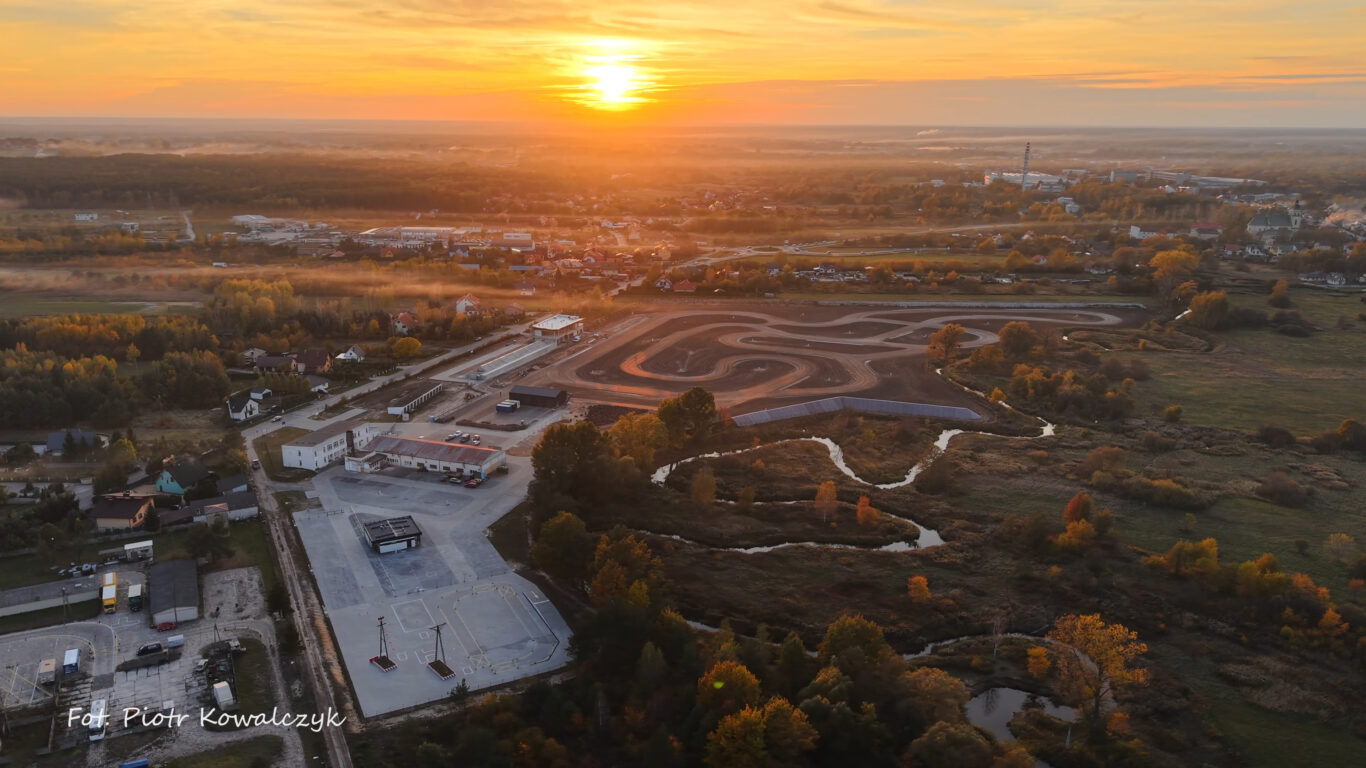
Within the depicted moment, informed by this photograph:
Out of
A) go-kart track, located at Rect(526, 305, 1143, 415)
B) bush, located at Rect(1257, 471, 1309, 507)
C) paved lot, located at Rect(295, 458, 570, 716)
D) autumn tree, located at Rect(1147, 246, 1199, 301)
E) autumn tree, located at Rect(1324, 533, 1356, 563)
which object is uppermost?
autumn tree, located at Rect(1147, 246, 1199, 301)

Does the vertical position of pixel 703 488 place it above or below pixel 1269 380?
below

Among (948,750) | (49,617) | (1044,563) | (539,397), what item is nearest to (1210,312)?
(1044,563)

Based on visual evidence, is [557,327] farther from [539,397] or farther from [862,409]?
[862,409]

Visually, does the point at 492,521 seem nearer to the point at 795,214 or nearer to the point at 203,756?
the point at 203,756

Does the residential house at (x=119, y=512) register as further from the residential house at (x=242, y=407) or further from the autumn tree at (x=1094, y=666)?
the autumn tree at (x=1094, y=666)

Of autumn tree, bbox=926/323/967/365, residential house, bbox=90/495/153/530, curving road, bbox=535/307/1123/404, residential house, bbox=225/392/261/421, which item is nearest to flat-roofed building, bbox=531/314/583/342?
curving road, bbox=535/307/1123/404

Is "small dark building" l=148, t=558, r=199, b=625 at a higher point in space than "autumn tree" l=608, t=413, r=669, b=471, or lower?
lower

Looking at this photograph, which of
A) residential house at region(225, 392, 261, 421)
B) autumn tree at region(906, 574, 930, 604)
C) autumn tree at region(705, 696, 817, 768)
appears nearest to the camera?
autumn tree at region(705, 696, 817, 768)

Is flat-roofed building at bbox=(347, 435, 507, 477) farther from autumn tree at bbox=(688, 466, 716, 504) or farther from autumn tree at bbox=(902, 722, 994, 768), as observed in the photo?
autumn tree at bbox=(902, 722, 994, 768)
